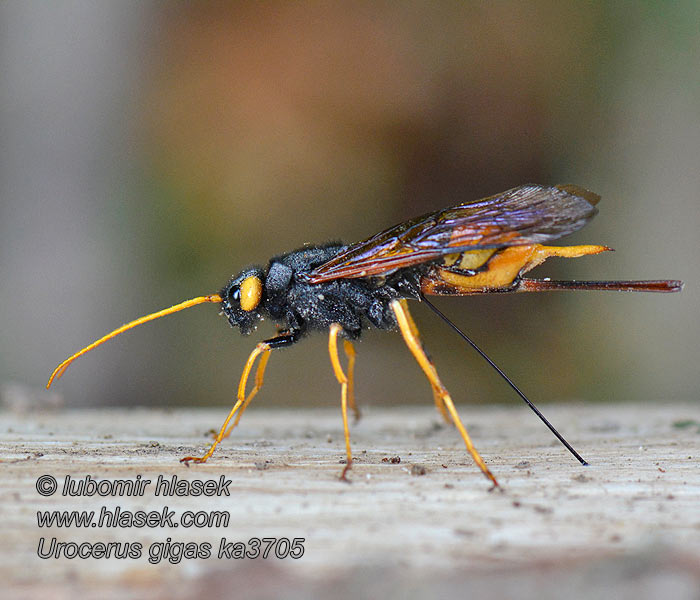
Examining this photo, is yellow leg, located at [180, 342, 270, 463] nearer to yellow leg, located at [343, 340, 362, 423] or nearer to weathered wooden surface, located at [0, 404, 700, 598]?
weathered wooden surface, located at [0, 404, 700, 598]

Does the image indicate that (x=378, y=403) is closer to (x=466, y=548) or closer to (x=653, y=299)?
(x=653, y=299)

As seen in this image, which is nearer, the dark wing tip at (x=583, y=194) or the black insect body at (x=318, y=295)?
the dark wing tip at (x=583, y=194)

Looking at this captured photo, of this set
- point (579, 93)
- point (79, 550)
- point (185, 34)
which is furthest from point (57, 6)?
point (79, 550)

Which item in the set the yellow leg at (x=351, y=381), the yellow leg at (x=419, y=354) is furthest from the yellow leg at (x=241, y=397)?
the yellow leg at (x=419, y=354)

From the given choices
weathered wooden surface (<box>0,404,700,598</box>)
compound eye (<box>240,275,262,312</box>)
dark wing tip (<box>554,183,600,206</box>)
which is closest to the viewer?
weathered wooden surface (<box>0,404,700,598</box>)

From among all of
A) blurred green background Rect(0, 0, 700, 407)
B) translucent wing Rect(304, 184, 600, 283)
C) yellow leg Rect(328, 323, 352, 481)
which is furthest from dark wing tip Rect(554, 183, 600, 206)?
blurred green background Rect(0, 0, 700, 407)

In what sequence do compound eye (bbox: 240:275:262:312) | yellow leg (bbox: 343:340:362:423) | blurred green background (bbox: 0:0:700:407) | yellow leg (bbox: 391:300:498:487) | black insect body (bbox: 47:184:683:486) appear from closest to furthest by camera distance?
yellow leg (bbox: 391:300:498:487) < black insect body (bbox: 47:184:683:486) < compound eye (bbox: 240:275:262:312) < yellow leg (bbox: 343:340:362:423) < blurred green background (bbox: 0:0:700:407)

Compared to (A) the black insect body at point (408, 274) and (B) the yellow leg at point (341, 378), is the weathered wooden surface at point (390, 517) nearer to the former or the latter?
(B) the yellow leg at point (341, 378)
